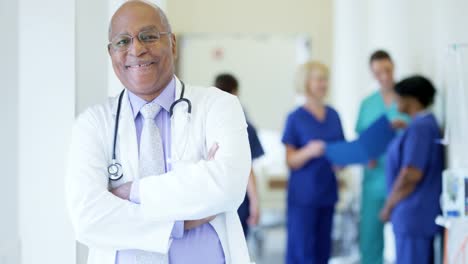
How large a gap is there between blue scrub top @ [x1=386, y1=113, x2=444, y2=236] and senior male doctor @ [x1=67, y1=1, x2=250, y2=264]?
1.74 m

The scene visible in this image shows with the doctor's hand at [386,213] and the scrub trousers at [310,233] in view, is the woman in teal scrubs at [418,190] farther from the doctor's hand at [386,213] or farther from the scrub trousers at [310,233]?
the scrub trousers at [310,233]

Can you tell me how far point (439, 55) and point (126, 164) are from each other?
7.56 ft

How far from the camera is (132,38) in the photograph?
5.61 feet

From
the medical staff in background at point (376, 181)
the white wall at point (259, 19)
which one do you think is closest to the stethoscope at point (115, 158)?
the medical staff in background at point (376, 181)

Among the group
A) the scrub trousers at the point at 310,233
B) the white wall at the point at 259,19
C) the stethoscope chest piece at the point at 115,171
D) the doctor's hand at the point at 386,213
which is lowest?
the scrub trousers at the point at 310,233

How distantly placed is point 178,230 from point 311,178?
2.38 m

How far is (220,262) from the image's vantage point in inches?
66.1

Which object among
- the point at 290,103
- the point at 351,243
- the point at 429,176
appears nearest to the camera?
the point at 429,176

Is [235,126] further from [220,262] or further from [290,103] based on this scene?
[290,103]

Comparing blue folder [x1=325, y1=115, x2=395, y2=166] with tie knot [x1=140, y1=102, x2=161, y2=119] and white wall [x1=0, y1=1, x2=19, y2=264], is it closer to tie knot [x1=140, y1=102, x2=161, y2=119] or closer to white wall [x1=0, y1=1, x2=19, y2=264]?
white wall [x1=0, y1=1, x2=19, y2=264]

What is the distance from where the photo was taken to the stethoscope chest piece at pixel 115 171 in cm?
170

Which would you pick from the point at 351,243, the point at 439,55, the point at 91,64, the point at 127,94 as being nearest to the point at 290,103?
the point at 351,243

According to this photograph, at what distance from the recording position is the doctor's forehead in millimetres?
1704

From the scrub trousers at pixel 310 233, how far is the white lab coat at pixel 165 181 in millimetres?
2279
